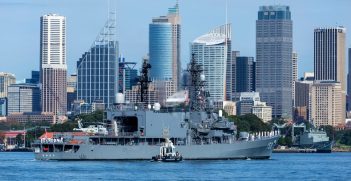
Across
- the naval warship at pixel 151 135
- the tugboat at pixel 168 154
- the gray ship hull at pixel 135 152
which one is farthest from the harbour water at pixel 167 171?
the naval warship at pixel 151 135

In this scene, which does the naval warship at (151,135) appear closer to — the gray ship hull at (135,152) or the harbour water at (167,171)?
the gray ship hull at (135,152)

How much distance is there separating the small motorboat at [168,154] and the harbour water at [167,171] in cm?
102

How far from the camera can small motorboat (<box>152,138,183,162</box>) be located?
438 feet

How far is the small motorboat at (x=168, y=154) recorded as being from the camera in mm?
133625

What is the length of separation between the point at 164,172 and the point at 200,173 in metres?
3.11

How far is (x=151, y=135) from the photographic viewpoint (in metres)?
139

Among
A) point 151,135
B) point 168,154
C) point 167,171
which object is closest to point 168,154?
point 168,154

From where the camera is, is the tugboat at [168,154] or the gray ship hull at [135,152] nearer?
the tugboat at [168,154]

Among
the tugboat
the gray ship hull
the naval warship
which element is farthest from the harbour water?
the naval warship

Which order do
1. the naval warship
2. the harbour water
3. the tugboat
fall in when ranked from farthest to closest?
the naval warship → the tugboat → the harbour water

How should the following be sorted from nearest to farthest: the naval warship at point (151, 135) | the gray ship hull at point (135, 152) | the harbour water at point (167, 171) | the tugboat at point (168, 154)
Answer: the harbour water at point (167, 171), the tugboat at point (168, 154), the gray ship hull at point (135, 152), the naval warship at point (151, 135)

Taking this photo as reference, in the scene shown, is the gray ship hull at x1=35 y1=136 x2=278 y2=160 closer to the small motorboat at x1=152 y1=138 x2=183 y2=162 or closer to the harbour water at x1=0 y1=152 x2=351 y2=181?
the harbour water at x1=0 y1=152 x2=351 y2=181

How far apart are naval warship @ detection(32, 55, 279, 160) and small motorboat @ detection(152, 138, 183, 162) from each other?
3.16 m

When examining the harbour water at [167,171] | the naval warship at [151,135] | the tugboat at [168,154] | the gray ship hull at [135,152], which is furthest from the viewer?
the naval warship at [151,135]
